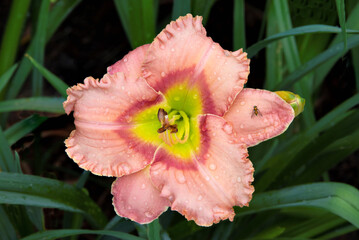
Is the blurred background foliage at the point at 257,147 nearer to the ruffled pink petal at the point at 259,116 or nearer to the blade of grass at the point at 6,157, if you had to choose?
the blade of grass at the point at 6,157

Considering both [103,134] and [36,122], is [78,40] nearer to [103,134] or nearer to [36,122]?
[36,122]

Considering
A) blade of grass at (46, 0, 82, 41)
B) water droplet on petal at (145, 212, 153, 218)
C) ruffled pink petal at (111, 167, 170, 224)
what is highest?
blade of grass at (46, 0, 82, 41)

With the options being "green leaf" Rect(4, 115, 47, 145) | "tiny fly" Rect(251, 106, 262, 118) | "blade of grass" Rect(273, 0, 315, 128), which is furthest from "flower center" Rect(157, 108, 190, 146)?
"blade of grass" Rect(273, 0, 315, 128)

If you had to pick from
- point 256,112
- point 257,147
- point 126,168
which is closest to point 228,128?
point 256,112

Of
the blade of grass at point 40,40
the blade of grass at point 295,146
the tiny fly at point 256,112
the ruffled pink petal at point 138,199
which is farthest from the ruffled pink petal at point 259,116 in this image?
the blade of grass at point 40,40

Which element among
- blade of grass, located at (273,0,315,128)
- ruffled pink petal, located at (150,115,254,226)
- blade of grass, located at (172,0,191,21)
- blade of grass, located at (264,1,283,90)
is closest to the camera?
ruffled pink petal, located at (150,115,254,226)

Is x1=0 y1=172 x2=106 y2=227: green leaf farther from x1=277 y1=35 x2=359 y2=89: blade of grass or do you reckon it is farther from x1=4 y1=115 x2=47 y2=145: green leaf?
x1=277 y1=35 x2=359 y2=89: blade of grass

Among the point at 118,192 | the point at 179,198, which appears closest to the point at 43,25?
the point at 118,192
